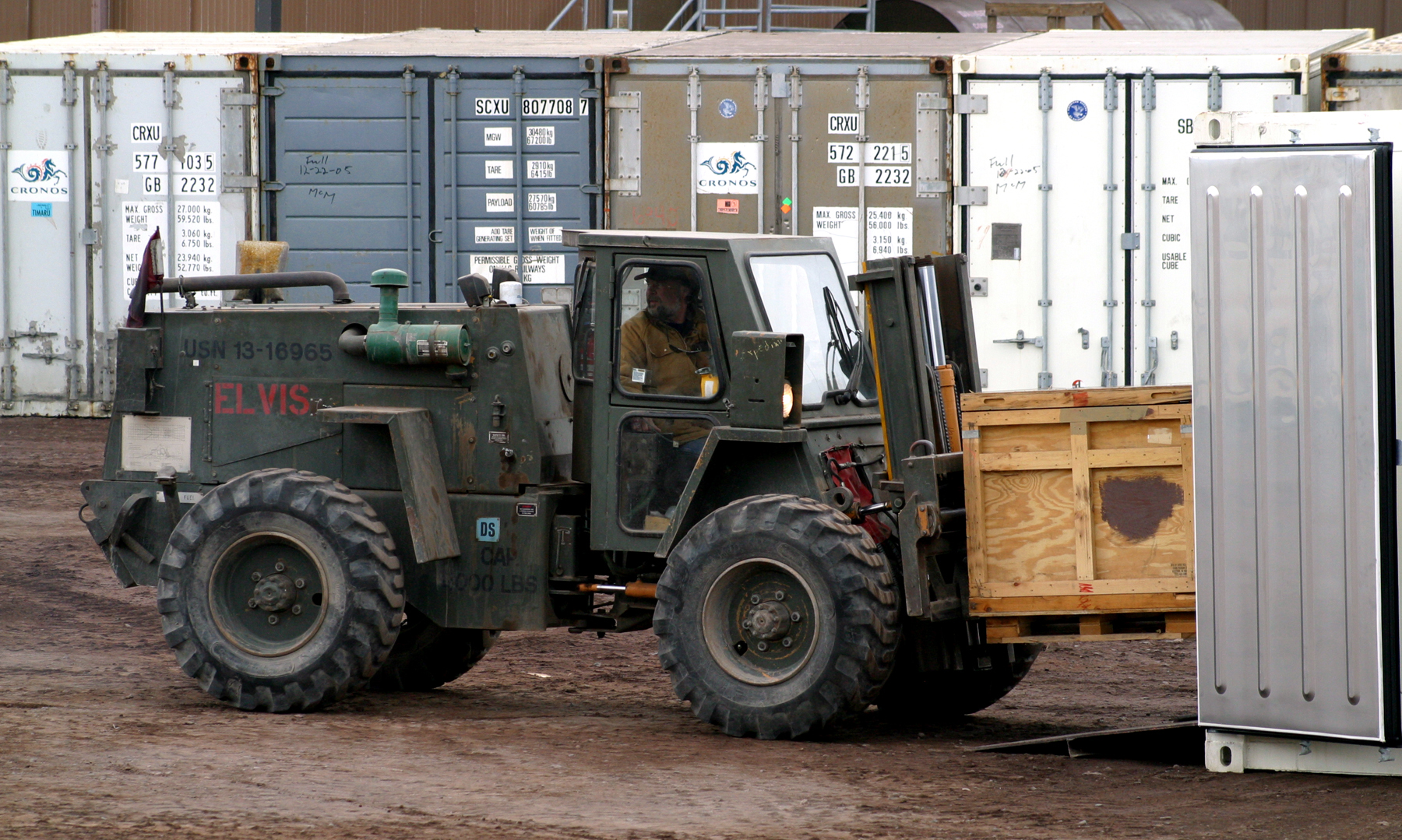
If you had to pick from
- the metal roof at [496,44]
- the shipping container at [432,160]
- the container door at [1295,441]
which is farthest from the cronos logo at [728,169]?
the container door at [1295,441]

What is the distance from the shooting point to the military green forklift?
6723 millimetres

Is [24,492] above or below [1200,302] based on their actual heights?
below

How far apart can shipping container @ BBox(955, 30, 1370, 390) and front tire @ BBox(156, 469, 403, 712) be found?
285 inches

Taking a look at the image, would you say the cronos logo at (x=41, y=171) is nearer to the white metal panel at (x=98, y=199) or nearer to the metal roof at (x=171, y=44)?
the white metal panel at (x=98, y=199)

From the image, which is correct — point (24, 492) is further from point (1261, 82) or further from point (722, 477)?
point (1261, 82)

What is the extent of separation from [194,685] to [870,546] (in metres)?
3.43

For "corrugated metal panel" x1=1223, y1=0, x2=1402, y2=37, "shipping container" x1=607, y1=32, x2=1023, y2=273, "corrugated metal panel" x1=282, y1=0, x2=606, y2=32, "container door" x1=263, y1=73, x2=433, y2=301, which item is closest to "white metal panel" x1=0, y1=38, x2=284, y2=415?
"container door" x1=263, y1=73, x2=433, y2=301

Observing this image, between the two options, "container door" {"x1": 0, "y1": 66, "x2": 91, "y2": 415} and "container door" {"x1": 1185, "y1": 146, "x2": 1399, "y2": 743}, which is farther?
"container door" {"x1": 0, "y1": 66, "x2": 91, "y2": 415}

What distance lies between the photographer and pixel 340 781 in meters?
6.02

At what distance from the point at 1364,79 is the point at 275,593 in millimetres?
9064

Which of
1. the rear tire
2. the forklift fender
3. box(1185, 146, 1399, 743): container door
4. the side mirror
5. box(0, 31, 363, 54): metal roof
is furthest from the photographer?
box(0, 31, 363, 54): metal roof

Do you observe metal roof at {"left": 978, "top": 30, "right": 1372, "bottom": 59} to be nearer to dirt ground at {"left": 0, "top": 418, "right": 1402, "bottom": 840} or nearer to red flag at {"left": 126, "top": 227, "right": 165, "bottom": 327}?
dirt ground at {"left": 0, "top": 418, "right": 1402, "bottom": 840}

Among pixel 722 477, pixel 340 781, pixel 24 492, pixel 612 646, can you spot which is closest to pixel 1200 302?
pixel 722 477

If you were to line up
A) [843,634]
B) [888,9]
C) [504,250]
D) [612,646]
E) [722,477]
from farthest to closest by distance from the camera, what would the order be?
[888,9] < [504,250] < [612,646] < [722,477] < [843,634]
